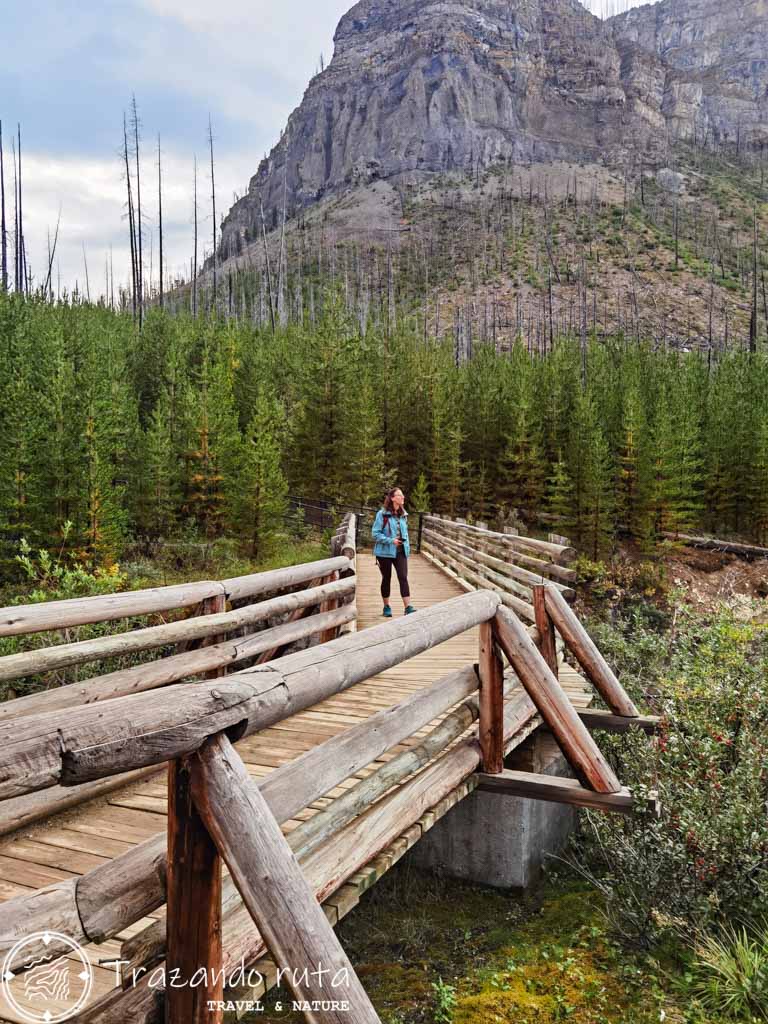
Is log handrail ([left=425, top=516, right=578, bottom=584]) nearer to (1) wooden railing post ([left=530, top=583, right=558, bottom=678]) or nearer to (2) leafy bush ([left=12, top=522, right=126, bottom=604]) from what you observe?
(1) wooden railing post ([left=530, top=583, right=558, bottom=678])

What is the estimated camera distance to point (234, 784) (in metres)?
2.01

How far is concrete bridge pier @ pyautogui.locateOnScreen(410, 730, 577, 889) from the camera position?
5.79m

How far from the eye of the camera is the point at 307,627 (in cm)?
694

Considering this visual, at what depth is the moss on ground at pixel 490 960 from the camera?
14.1ft

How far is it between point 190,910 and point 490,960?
372cm

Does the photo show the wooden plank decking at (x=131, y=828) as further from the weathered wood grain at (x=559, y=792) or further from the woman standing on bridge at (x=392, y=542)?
the woman standing on bridge at (x=392, y=542)

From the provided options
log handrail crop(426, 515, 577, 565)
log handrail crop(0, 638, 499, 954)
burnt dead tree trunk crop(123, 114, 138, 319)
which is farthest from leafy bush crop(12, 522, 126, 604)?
burnt dead tree trunk crop(123, 114, 138, 319)

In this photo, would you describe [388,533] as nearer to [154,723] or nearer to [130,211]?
[154,723]

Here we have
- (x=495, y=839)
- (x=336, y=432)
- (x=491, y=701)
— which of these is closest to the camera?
(x=491, y=701)

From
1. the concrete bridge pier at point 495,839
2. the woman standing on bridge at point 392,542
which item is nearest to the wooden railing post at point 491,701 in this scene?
the concrete bridge pier at point 495,839

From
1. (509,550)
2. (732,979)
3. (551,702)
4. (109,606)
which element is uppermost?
(109,606)

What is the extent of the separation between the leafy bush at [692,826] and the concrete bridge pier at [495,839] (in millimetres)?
509

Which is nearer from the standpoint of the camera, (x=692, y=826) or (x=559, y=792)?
(x=559, y=792)

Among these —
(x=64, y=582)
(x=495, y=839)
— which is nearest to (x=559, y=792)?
(x=495, y=839)
